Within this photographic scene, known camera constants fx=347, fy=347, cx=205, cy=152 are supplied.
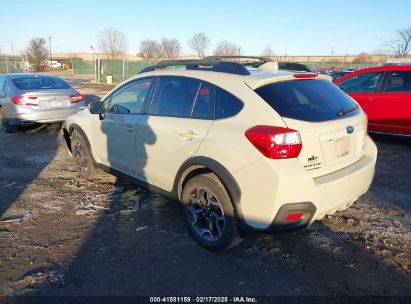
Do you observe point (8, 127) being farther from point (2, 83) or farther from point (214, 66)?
point (214, 66)

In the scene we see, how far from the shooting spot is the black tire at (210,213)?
302cm

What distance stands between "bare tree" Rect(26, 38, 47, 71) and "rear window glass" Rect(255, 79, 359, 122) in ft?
218

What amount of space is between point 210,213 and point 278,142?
1.01 metres

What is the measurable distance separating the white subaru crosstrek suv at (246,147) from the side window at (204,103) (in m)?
0.01

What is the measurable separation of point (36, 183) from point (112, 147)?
164 centimetres

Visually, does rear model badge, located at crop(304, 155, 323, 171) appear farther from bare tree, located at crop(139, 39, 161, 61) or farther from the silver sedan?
bare tree, located at crop(139, 39, 161, 61)

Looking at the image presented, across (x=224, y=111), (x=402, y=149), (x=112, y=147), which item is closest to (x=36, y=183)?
(x=112, y=147)

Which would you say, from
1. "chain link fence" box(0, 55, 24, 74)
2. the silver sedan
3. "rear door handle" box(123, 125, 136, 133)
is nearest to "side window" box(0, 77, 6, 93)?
the silver sedan

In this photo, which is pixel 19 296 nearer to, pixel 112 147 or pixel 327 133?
pixel 112 147

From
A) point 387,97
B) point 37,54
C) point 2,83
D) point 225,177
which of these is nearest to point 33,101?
point 2,83

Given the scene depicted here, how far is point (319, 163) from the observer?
285cm

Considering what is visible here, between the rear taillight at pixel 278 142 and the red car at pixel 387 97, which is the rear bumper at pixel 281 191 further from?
the red car at pixel 387 97

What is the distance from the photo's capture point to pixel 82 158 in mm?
5297

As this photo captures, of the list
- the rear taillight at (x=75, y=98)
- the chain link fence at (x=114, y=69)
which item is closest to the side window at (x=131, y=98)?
the rear taillight at (x=75, y=98)
